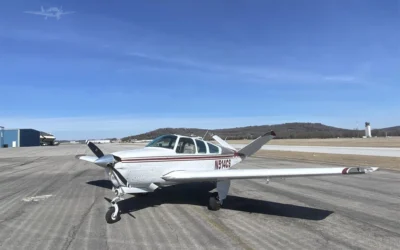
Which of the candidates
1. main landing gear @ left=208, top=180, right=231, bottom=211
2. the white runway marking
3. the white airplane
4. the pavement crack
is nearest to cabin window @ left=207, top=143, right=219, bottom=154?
the white airplane

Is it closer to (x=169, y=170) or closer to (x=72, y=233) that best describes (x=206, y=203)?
(x=169, y=170)

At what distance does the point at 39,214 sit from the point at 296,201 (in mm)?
7688

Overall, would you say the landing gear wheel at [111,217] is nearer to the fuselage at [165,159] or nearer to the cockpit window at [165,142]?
the fuselage at [165,159]

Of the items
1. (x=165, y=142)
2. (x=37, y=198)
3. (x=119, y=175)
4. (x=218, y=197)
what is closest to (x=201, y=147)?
(x=165, y=142)

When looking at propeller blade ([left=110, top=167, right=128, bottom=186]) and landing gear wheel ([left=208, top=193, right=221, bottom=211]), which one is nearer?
propeller blade ([left=110, top=167, right=128, bottom=186])

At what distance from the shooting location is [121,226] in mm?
7695

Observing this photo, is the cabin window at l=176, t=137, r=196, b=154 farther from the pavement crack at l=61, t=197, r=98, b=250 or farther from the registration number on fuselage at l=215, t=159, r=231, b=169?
the pavement crack at l=61, t=197, r=98, b=250

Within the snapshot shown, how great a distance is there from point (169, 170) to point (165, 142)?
105cm

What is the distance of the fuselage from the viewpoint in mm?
8664

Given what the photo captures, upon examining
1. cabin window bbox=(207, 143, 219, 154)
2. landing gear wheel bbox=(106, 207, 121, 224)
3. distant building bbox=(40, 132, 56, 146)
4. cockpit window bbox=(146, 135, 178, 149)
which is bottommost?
landing gear wheel bbox=(106, 207, 121, 224)

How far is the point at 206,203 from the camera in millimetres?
10555

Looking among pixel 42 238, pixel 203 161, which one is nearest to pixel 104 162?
pixel 42 238

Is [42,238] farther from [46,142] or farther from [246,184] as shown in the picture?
[46,142]

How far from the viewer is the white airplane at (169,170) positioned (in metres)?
8.34
